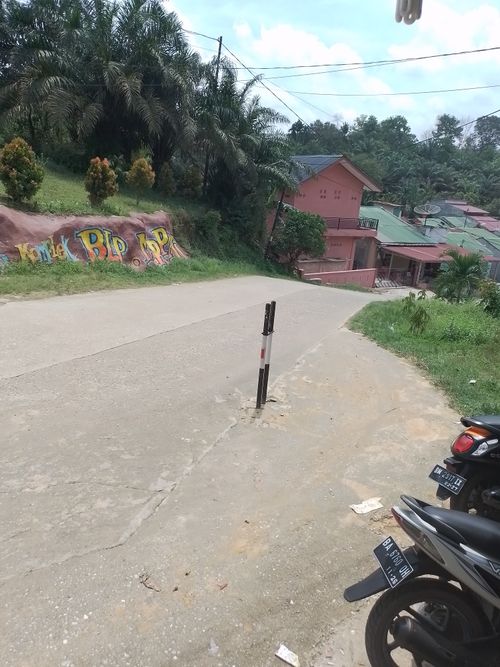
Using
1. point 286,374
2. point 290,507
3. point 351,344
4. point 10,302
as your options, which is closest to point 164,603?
point 290,507

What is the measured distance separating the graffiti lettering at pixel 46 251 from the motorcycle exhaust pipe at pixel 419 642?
1070cm

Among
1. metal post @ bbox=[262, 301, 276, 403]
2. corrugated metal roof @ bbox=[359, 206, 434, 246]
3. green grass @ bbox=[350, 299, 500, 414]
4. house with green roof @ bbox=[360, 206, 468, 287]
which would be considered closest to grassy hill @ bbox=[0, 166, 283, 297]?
green grass @ bbox=[350, 299, 500, 414]

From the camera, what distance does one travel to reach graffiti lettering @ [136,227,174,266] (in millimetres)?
14381

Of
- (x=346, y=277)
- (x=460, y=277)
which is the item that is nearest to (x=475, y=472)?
(x=460, y=277)

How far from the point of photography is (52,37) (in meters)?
18.2

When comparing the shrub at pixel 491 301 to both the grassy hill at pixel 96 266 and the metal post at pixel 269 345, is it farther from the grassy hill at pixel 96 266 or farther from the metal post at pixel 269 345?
the metal post at pixel 269 345

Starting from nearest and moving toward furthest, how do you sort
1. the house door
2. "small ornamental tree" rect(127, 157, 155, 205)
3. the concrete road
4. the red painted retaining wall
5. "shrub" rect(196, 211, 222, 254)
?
the concrete road < "small ornamental tree" rect(127, 157, 155, 205) < "shrub" rect(196, 211, 222, 254) < the red painted retaining wall < the house door

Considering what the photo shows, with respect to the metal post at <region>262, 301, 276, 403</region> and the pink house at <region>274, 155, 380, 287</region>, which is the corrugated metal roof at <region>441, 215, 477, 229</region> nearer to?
the pink house at <region>274, 155, 380, 287</region>

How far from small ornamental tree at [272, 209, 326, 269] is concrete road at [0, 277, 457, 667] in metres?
16.6

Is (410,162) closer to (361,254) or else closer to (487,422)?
(361,254)

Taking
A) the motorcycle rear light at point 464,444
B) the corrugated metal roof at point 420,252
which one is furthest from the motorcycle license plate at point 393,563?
the corrugated metal roof at point 420,252

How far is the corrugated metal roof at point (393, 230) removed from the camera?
112ft

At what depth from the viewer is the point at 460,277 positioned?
16.7 metres

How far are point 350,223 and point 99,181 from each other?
2016 cm
